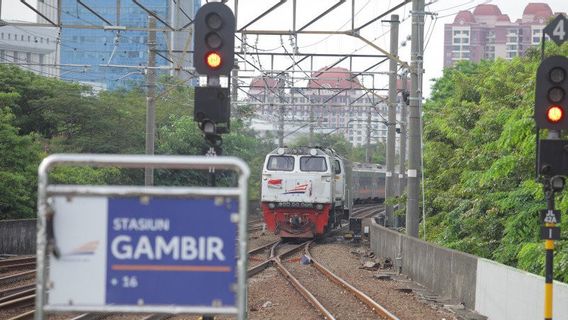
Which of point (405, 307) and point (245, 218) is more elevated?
point (245, 218)

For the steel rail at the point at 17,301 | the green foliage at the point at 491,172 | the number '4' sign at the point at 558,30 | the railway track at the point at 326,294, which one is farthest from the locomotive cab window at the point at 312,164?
the number '4' sign at the point at 558,30

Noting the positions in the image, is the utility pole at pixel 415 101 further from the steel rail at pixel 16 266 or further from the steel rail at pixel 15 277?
the steel rail at pixel 16 266

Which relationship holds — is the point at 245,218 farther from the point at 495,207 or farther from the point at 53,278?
the point at 495,207

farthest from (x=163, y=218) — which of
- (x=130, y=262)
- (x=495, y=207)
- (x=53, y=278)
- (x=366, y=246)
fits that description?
(x=366, y=246)

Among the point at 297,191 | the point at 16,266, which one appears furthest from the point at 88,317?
the point at 297,191

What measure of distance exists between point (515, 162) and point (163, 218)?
12.6m

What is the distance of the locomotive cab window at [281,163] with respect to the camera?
109ft

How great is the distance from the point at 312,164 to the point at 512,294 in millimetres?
19790

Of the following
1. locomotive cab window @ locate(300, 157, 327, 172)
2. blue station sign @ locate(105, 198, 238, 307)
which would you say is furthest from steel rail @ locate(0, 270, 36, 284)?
blue station sign @ locate(105, 198, 238, 307)

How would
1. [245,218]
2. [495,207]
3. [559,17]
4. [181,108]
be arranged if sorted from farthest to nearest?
[181,108], [495,207], [559,17], [245,218]

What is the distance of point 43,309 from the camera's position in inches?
229

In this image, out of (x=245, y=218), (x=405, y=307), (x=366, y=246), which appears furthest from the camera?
(x=366, y=246)

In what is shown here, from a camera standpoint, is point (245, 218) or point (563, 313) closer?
point (245, 218)

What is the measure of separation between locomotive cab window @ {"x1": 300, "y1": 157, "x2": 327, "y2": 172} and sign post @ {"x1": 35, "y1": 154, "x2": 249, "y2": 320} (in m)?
27.3
